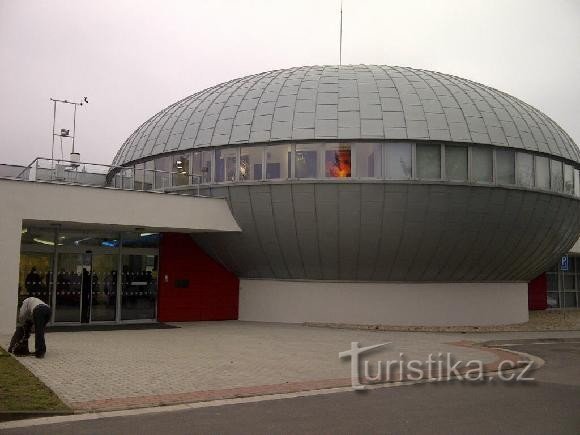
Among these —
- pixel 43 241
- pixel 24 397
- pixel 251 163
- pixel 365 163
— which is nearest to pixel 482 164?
pixel 365 163

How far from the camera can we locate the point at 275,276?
21859 millimetres

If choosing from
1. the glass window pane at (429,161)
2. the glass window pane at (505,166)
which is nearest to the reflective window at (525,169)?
the glass window pane at (505,166)

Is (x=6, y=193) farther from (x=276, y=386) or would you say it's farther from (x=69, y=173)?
(x=276, y=386)

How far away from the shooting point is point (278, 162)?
803 inches

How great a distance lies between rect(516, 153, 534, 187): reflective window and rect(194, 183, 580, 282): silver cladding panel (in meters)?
Result: 0.45

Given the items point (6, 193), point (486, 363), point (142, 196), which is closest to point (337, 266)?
point (142, 196)

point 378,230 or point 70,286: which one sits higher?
point 378,230

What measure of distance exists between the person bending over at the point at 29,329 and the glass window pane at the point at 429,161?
1237 centimetres

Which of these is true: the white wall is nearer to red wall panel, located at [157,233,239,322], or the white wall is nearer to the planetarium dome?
the planetarium dome

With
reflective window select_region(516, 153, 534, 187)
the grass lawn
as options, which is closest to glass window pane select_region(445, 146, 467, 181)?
reflective window select_region(516, 153, 534, 187)

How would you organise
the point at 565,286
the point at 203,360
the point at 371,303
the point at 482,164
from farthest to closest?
the point at 565,286, the point at 371,303, the point at 482,164, the point at 203,360

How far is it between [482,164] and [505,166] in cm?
91

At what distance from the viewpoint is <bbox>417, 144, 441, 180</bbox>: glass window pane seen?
66.1 ft

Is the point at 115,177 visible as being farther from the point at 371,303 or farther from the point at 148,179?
the point at 371,303
